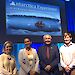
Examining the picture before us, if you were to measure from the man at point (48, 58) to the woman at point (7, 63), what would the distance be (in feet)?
2.38

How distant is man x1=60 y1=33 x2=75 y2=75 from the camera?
4215mm

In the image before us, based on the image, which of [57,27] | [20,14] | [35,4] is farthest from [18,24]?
[57,27]

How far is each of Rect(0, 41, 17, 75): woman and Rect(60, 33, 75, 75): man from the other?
111 cm

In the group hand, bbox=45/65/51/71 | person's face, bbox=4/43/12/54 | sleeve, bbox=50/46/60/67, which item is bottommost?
hand, bbox=45/65/51/71

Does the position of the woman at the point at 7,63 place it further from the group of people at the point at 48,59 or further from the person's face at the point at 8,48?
the group of people at the point at 48,59

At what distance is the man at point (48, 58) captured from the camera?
4152mm

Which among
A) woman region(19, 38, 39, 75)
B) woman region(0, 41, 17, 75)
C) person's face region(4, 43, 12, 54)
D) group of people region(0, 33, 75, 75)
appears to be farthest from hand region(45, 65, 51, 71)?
person's face region(4, 43, 12, 54)

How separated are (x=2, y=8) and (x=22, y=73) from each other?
83.1 inches

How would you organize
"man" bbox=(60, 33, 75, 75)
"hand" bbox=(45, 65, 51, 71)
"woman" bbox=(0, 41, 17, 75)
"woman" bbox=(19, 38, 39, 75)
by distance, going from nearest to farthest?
"woman" bbox=(0, 41, 17, 75), "hand" bbox=(45, 65, 51, 71), "man" bbox=(60, 33, 75, 75), "woman" bbox=(19, 38, 39, 75)

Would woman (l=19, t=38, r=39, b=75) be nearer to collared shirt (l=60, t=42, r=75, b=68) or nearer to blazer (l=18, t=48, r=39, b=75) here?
blazer (l=18, t=48, r=39, b=75)

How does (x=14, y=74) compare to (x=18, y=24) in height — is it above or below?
below

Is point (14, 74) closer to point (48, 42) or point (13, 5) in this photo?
point (48, 42)

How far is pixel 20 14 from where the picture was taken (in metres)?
6.06

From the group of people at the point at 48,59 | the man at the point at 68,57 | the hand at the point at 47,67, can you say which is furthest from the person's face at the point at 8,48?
the man at the point at 68,57
